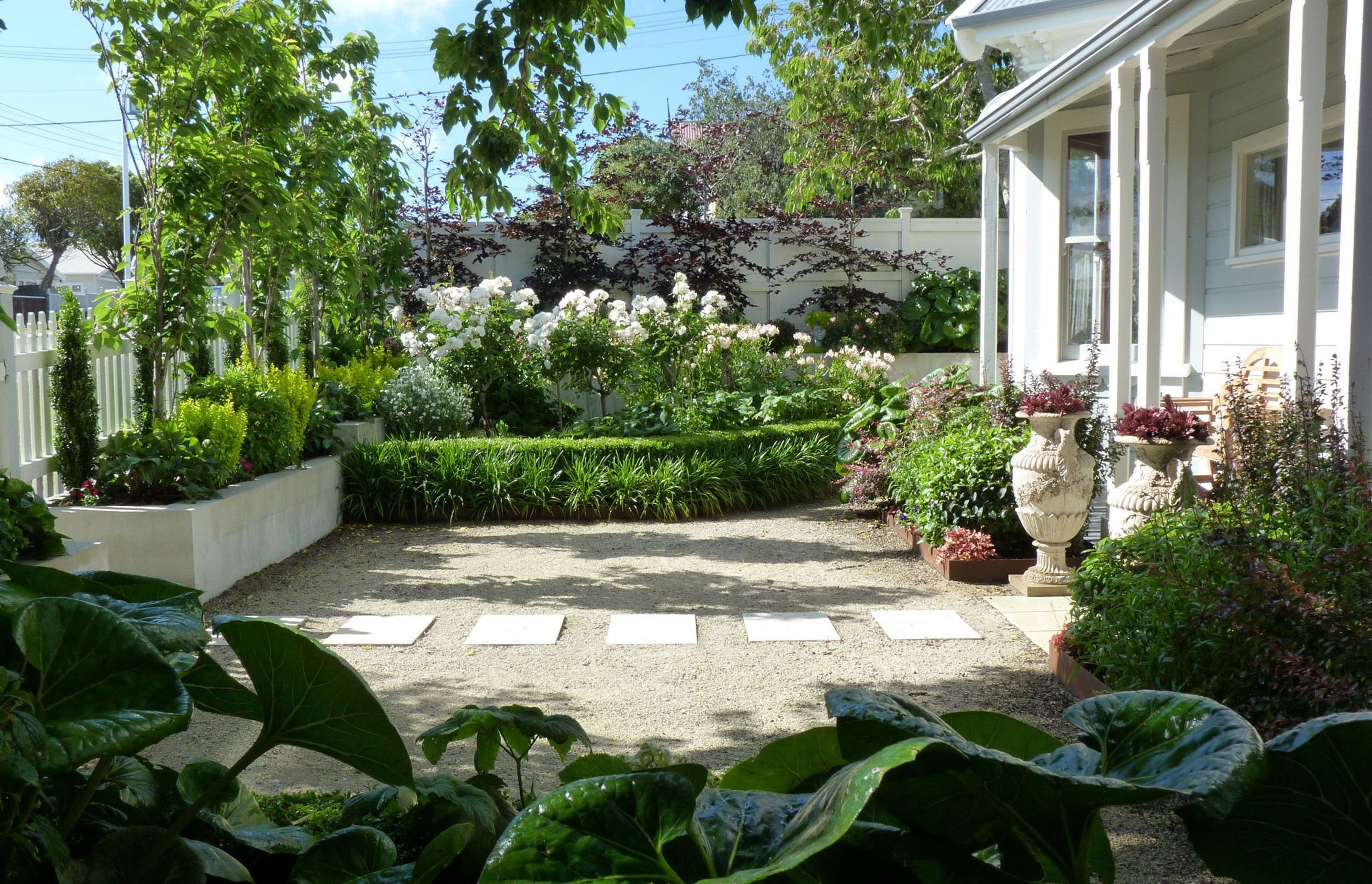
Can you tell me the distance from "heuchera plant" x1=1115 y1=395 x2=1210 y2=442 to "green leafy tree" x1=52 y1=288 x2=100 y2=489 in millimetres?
5799

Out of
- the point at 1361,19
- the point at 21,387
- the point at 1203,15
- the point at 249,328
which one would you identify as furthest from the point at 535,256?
the point at 1361,19

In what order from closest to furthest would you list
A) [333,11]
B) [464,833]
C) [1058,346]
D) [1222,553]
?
[464,833] → [1222,553] → [1058,346] → [333,11]

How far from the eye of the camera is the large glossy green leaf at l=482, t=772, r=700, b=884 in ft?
2.26

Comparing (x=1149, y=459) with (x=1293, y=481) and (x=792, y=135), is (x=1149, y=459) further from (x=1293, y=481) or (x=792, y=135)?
(x=792, y=135)

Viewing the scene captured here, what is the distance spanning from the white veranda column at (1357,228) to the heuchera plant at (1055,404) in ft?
5.57

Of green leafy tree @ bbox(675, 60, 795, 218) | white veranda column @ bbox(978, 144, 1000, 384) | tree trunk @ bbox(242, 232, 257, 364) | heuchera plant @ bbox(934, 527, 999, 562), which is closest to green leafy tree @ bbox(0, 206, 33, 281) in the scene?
green leafy tree @ bbox(675, 60, 795, 218)

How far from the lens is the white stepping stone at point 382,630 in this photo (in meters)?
5.36

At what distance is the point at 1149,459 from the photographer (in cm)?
539

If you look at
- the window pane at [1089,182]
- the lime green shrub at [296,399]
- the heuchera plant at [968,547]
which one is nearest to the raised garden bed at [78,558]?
the lime green shrub at [296,399]

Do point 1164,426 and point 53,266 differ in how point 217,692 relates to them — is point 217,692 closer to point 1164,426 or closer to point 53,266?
point 1164,426

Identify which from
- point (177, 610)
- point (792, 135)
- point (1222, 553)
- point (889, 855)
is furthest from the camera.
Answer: point (792, 135)

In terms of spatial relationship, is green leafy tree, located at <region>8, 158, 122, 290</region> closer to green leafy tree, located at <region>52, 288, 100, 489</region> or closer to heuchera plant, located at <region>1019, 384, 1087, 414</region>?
green leafy tree, located at <region>52, 288, 100, 489</region>

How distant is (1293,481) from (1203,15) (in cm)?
261

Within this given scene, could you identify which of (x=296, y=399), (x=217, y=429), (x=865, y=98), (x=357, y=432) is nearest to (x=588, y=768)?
(x=217, y=429)
